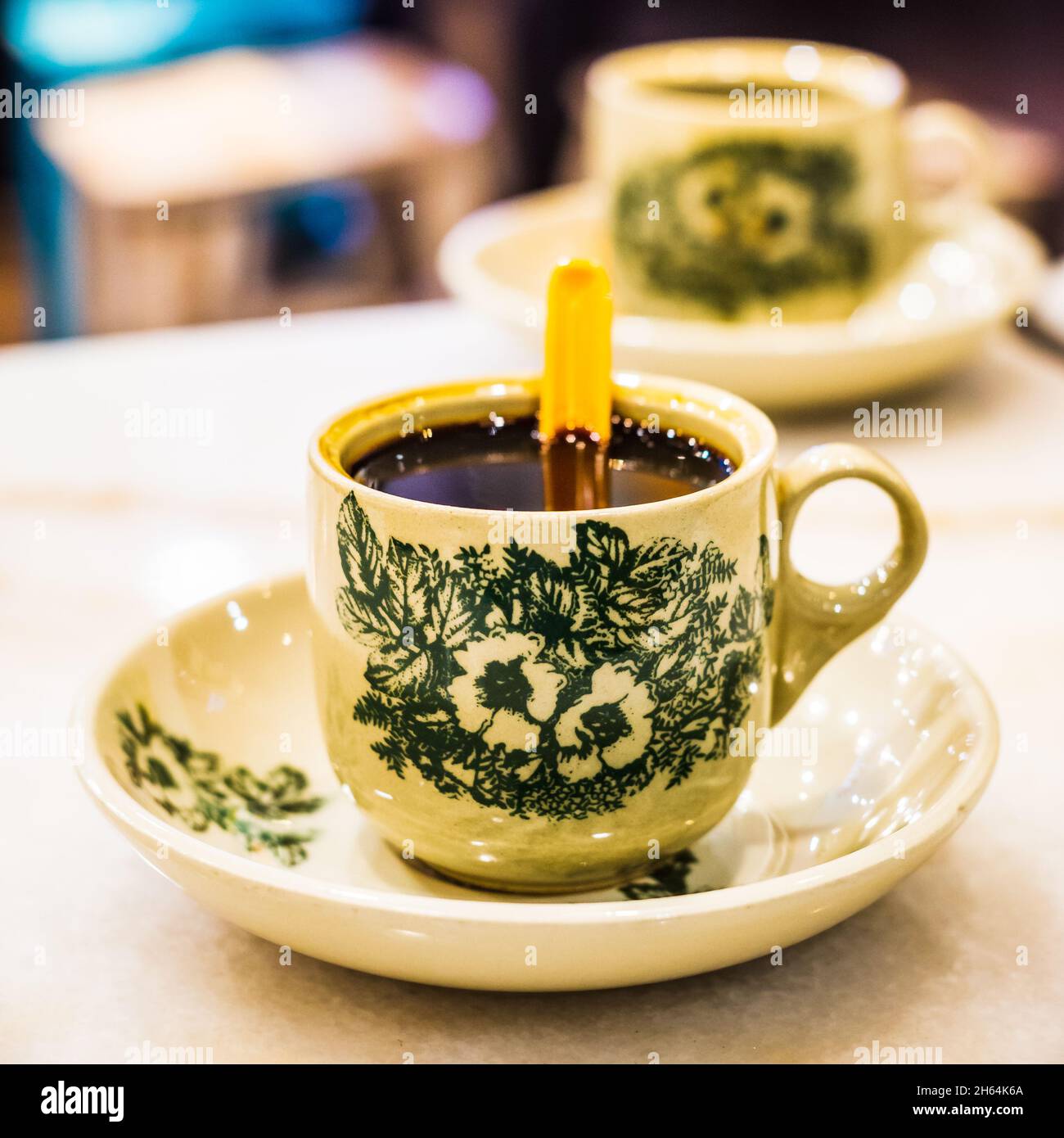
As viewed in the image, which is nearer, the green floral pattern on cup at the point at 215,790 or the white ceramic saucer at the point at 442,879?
the white ceramic saucer at the point at 442,879

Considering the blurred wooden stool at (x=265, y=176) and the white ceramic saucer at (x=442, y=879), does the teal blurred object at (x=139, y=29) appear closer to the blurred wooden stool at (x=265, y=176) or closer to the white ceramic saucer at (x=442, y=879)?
the blurred wooden stool at (x=265, y=176)

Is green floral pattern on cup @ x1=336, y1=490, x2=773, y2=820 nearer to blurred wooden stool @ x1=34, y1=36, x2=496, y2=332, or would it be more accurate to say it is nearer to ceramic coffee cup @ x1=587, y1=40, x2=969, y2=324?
ceramic coffee cup @ x1=587, y1=40, x2=969, y2=324

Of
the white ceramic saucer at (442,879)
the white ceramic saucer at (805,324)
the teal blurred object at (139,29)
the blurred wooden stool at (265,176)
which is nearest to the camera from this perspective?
the white ceramic saucer at (442,879)

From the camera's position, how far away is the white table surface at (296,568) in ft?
1.55

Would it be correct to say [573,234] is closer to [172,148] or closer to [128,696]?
[128,696]

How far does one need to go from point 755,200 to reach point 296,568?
0.47 m

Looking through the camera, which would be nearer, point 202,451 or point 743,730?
point 743,730

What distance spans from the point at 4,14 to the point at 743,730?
288 cm

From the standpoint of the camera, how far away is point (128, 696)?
1.92ft

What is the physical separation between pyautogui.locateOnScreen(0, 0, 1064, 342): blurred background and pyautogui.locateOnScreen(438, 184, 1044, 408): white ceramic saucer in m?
0.77

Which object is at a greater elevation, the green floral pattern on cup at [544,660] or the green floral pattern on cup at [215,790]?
the green floral pattern on cup at [544,660]

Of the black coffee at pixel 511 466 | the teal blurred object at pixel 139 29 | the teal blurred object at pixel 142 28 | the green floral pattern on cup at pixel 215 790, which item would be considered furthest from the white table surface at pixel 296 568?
the teal blurred object at pixel 142 28

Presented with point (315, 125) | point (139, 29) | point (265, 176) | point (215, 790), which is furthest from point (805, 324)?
point (139, 29)
